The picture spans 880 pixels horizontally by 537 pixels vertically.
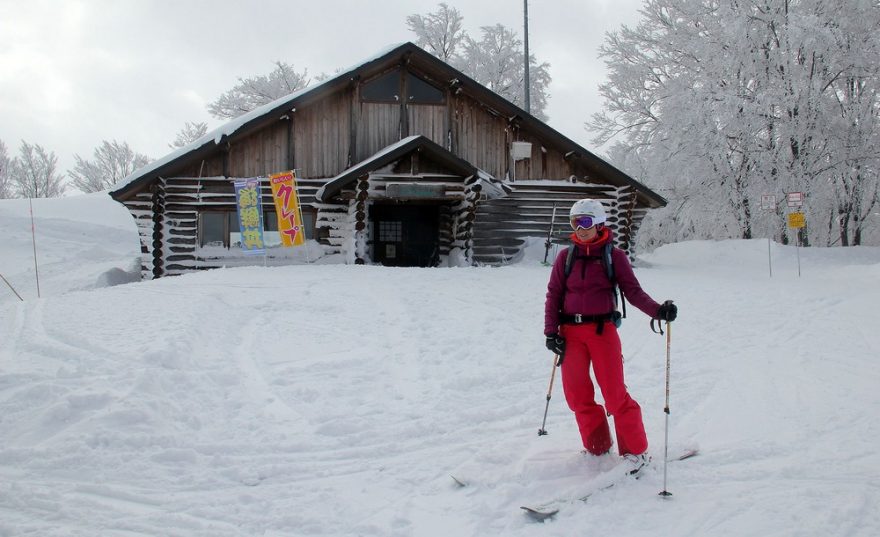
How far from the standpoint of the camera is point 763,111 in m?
18.4

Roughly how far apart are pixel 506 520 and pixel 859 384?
4.65 meters

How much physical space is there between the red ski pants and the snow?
0.22m

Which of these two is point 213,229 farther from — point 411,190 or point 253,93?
point 253,93

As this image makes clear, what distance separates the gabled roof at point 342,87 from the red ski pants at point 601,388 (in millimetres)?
12343

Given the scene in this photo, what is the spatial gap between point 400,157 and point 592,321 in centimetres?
1088

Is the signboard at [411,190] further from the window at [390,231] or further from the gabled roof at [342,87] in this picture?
the gabled roof at [342,87]

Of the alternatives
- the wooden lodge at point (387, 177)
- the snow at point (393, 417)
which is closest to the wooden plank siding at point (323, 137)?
the wooden lodge at point (387, 177)

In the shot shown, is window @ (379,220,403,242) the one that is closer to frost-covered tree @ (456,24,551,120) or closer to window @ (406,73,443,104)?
window @ (406,73,443,104)

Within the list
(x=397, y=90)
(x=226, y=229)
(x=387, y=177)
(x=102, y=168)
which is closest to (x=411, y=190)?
(x=387, y=177)

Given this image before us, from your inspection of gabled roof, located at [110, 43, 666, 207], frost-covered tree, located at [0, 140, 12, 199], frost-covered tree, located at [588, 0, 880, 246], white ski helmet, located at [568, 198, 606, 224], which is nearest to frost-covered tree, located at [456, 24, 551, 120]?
frost-covered tree, located at [588, 0, 880, 246]

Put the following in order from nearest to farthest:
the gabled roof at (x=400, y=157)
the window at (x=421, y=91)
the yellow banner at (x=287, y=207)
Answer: the yellow banner at (x=287, y=207) < the gabled roof at (x=400, y=157) < the window at (x=421, y=91)

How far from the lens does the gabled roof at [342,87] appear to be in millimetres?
14023

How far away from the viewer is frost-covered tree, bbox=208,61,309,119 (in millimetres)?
27719

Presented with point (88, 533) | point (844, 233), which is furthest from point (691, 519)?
point (844, 233)
